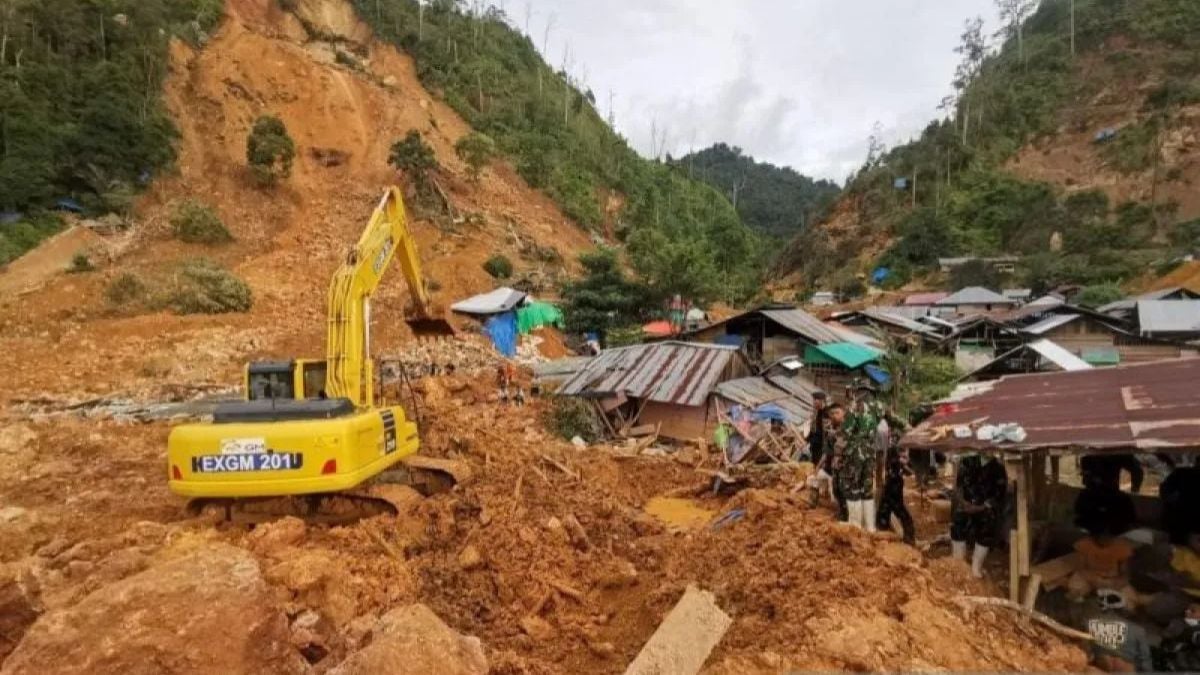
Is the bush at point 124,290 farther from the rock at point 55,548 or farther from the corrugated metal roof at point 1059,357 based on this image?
the corrugated metal roof at point 1059,357

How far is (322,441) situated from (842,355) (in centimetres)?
1922

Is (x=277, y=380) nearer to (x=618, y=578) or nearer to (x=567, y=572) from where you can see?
(x=567, y=572)

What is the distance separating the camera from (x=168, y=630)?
3770 millimetres

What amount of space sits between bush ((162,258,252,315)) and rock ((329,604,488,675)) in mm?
22292

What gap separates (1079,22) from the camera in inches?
2591

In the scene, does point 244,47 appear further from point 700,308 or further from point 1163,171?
point 1163,171

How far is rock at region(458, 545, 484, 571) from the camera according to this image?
20.9ft

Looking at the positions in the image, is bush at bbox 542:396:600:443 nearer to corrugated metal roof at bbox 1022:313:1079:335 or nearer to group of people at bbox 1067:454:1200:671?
group of people at bbox 1067:454:1200:671

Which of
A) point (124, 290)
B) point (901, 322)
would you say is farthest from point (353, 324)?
point (901, 322)

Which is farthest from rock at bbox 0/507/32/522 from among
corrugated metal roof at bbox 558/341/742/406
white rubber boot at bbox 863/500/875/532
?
corrugated metal roof at bbox 558/341/742/406

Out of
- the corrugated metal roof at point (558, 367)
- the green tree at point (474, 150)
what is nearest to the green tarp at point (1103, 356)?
the corrugated metal roof at point (558, 367)

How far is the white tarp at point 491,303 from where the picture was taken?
87.7ft

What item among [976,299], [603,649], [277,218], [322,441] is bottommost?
[603,649]

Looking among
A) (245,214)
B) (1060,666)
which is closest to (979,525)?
(1060,666)
